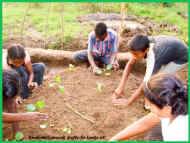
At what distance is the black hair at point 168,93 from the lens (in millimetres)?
2572

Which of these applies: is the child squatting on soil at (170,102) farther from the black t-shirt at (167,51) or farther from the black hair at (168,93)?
the black t-shirt at (167,51)

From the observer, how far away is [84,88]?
512 cm

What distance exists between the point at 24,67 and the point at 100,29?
993 mm

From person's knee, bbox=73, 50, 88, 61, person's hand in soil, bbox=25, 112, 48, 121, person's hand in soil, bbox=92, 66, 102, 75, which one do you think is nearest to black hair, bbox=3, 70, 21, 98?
person's hand in soil, bbox=25, 112, 48, 121

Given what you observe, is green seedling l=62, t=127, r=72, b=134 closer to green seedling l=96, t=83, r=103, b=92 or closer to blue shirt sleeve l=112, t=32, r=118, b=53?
green seedling l=96, t=83, r=103, b=92

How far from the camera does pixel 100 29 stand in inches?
197

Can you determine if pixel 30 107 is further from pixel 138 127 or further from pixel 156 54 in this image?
pixel 138 127

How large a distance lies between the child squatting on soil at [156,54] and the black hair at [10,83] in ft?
4.28

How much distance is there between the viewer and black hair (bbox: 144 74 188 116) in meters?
2.57

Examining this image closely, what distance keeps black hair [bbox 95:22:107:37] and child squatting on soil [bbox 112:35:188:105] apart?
664mm

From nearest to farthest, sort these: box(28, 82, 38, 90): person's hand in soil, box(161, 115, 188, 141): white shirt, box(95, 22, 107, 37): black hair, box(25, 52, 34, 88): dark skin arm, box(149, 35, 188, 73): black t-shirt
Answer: box(161, 115, 188, 141): white shirt, box(149, 35, 188, 73): black t-shirt, box(25, 52, 34, 88): dark skin arm, box(28, 82, 38, 90): person's hand in soil, box(95, 22, 107, 37): black hair

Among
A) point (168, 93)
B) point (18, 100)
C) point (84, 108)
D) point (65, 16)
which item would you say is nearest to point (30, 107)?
point (18, 100)

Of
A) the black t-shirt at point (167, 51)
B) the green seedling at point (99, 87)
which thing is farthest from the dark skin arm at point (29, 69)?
the black t-shirt at point (167, 51)

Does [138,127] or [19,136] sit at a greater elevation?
[138,127]
